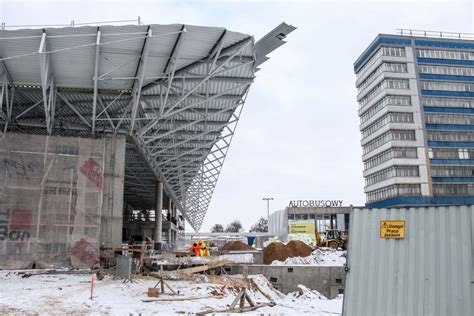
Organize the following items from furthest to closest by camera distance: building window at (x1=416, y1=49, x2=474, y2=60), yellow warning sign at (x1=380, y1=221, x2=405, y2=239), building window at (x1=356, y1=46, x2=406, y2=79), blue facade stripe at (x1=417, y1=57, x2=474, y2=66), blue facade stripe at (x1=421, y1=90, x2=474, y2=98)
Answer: building window at (x1=416, y1=49, x2=474, y2=60), blue facade stripe at (x1=417, y1=57, x2=474, y2=66), blue facade stripe at (x1=421, y1=90, x2=474, y2=98), building window at (x1=356, y1=46, x2=406, y2=79), yellow warning sign at (x1=380, y1=221, x2=405, y2=239)

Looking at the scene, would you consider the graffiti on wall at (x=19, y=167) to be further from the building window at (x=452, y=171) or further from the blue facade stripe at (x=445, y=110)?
the blue facade stripe at (x=445, y=110)

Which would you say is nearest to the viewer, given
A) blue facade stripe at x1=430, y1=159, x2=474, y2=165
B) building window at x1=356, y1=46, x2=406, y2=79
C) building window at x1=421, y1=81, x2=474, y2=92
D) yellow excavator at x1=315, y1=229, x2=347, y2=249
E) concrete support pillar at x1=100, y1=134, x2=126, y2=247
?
concrete support pillar at x1=100, y1=134, x2=126, y2=247

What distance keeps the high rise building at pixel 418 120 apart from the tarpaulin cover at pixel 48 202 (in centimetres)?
5590

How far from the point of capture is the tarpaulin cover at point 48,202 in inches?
937

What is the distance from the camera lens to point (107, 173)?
27.5m

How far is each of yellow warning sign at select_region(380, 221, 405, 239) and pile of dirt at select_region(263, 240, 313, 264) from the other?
23101 mm

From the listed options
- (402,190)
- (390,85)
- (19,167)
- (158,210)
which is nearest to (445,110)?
(390,85)

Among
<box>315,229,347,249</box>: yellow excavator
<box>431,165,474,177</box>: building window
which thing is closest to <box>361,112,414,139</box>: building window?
<box>431,165,474,177</box>: building window

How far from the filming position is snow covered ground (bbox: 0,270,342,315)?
42.1ft

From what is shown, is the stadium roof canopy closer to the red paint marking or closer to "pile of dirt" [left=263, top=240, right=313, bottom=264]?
the red paint marking

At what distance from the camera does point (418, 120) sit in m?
72.9

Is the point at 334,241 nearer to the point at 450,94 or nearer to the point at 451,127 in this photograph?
the point at 451,127

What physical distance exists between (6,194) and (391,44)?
225 ft

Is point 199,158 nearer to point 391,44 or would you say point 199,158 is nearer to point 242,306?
point 242,306
